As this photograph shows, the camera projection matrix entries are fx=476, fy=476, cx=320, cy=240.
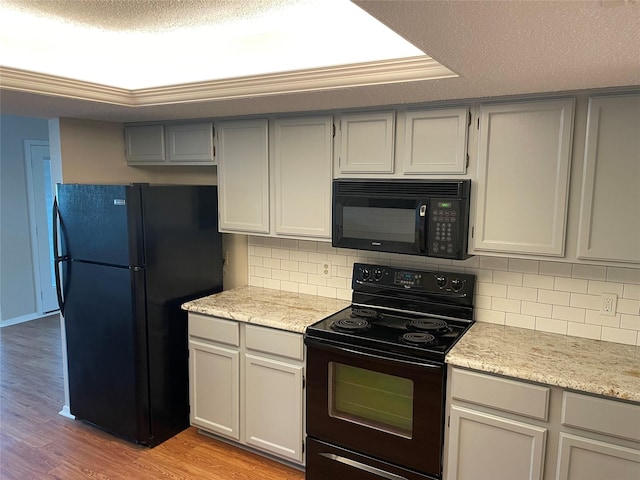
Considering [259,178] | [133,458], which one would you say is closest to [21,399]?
[133,458]

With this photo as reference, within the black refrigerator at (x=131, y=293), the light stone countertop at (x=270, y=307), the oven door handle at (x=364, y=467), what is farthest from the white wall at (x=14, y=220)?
the oven door handle at (x=364, y=467)

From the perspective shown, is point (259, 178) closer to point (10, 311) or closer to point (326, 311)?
point (326, 311)

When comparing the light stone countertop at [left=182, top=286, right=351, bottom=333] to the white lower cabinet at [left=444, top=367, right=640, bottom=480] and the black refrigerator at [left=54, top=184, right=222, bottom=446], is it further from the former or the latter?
the white lower cabinet at [left=444, top=367, right=640, bottom=480]

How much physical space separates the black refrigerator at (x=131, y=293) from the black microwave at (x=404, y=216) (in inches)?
41.5

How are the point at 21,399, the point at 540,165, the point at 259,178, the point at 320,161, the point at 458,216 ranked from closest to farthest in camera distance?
1. the point at 540,165
2. the point at 458,216
3. the point at 320,161
4. the point at 259,178
5. the point at 21,399

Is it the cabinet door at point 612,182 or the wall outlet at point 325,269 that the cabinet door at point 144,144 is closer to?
the wall outlet at point 325,269

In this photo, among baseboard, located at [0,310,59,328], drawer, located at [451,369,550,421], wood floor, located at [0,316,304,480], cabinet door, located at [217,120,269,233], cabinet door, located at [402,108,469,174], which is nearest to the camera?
drawer, located at [451,369,550,421]

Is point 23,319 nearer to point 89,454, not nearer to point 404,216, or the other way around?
point 89,454

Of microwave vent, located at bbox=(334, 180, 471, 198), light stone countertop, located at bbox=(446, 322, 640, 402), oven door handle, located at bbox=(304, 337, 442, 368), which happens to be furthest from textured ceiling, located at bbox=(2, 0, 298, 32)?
light stone countertop, located at bbox=(446, 322, 640, 402)

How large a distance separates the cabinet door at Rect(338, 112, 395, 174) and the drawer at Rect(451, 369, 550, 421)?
113cm

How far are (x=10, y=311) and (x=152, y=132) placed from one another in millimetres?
3391

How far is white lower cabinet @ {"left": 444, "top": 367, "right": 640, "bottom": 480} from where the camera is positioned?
6.16ft

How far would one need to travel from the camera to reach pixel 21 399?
363 cm

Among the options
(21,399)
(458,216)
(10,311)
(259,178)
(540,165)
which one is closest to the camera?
(540,165)
